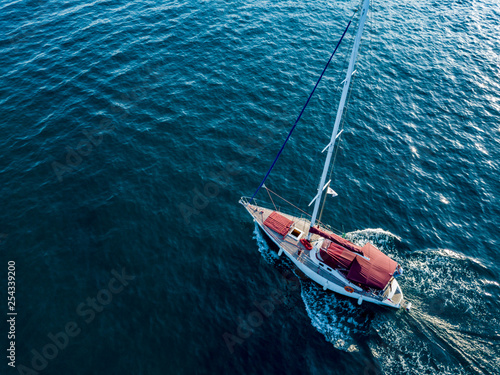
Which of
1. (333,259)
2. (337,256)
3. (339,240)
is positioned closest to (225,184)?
(339,240)

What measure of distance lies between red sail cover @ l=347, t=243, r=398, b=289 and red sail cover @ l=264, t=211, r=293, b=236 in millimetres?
9410

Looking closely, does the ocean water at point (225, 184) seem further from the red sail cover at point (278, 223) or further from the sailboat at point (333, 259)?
the red sail cover at point (278, 223)

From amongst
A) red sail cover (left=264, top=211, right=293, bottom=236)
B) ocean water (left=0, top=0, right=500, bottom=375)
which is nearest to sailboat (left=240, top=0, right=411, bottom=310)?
red sail cover (left=264, top=211, right=293, bottom=236)

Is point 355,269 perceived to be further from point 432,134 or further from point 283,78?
point 283,78

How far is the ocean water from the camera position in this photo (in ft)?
107

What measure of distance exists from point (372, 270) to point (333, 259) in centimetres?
452

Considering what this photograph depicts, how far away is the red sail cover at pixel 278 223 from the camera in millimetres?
40062

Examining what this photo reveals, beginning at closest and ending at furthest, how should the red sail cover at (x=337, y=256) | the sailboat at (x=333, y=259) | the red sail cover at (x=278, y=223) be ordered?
the sailboat at (x=333, y=259), the red sail cover at (x=337, y=256), the red sail cover at (x=278, y=223)

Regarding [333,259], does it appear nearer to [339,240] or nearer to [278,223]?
[339,240]

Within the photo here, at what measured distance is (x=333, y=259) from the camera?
1441 inches

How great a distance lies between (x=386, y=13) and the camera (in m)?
85.1

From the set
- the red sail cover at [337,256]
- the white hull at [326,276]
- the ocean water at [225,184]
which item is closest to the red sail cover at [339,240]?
the red sail cover at [337,256]

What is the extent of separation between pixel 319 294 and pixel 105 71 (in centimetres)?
5754

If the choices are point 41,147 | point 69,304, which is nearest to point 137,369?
point 69,304
